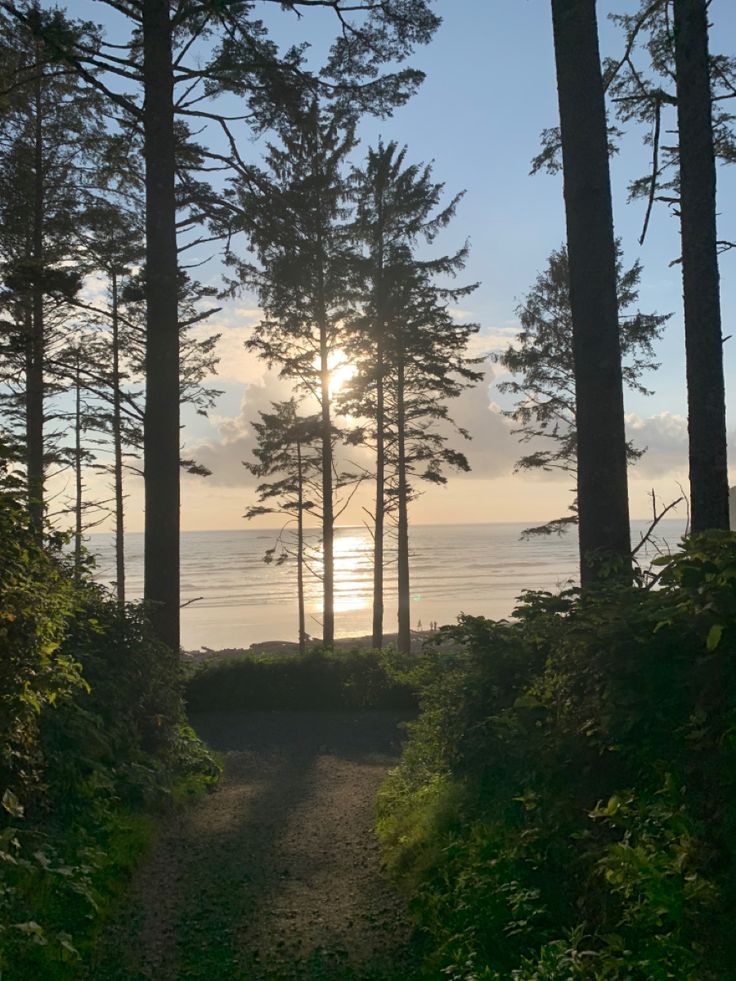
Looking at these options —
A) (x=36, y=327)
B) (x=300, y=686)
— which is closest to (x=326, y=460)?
(x=36, y=327)

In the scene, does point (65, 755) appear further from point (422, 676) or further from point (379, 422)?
point (379, 422)

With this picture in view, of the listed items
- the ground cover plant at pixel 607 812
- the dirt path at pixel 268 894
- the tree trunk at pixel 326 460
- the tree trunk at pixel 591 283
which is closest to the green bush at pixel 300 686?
the dirt path at pixel 268 894

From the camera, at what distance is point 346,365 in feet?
79.7

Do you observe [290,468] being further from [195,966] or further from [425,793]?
[195,966]

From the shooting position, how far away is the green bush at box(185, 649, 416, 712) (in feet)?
48.9

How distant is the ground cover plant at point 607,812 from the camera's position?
3203 millimetres

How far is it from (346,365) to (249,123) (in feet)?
Answer: 41.4

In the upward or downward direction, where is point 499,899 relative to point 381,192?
downward

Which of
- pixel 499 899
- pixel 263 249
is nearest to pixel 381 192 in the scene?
pixel 263 249

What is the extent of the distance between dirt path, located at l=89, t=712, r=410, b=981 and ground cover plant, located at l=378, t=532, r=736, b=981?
1.33 ft

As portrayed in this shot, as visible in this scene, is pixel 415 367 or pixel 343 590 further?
pixel 343 590

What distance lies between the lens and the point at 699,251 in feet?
28.0

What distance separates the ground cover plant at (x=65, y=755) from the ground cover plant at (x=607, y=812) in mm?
2069

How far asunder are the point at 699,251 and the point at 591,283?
2132 mm
